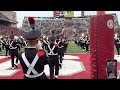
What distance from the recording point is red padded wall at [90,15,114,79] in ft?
30.7

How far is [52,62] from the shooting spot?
10.1 meters

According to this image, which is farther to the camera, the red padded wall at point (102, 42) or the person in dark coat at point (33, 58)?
the red padded wall at point (102, 42)

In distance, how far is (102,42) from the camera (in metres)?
9.45

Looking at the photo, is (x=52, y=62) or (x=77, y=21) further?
(x=77, y=21)

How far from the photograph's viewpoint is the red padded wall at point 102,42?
30.7 ft

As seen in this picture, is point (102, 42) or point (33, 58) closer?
point (33, 58)

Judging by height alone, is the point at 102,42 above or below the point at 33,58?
above

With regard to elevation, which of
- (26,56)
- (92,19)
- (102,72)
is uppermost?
(92,19)

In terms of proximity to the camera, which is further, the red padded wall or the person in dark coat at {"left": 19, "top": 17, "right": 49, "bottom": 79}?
the red padded wall
